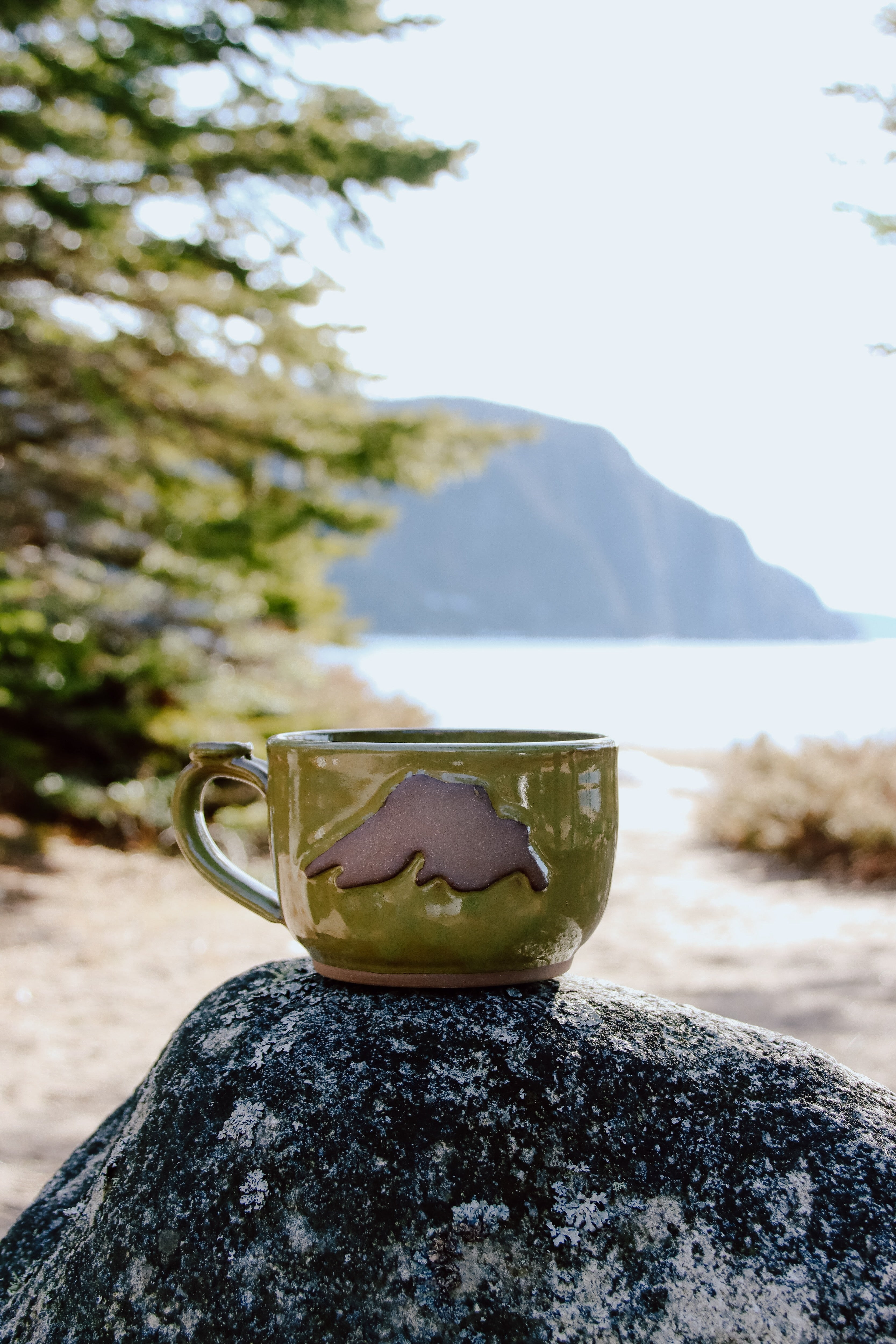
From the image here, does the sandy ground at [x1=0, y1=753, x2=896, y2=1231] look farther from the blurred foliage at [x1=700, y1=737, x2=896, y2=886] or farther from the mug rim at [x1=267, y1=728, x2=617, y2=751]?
the mug rim at [x1=267, y1=728, x2=617, y2=751]

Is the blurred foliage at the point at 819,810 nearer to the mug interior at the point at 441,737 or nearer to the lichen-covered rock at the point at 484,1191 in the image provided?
the mug interior at the point at 441,737

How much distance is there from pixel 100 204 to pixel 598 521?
117m

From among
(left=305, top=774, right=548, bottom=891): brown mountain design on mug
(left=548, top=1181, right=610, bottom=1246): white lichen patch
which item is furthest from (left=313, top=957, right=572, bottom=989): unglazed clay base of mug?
(left=548, top=1181, right=610, bottom=1246): white lichen patch

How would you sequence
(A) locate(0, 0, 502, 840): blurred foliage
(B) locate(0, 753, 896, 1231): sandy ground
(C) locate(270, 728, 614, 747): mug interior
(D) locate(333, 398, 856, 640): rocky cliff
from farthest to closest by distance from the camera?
(D) locate(333, 398, 856, 640): rocky cliff < (A) locate(0, 0, 502, 840): blurred foliage < (B) locate(0, 753, 896, 1231): sandy ground < (C) locate(270, 728, 614, 747): mug interior

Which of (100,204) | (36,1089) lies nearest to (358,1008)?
(36,1089)

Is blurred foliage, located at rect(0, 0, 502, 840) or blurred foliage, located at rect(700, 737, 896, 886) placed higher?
blurred foliage, located at rect(0, 0, 502, 840)

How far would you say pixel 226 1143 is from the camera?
1.13m

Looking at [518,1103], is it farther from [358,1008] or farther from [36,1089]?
[36,1089]

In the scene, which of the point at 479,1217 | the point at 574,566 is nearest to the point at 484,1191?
the point at 479,1217

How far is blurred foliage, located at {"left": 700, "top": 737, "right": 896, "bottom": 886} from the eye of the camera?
7762mm

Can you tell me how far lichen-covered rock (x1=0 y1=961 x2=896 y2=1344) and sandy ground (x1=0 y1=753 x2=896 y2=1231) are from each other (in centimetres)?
194

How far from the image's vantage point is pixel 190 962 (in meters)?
5.20

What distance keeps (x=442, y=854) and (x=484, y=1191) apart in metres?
0.37

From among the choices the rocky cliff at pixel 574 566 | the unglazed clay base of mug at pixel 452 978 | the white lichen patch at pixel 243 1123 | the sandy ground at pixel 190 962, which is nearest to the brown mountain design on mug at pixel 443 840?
the unglazed clay base of mug at pixel 452 978
